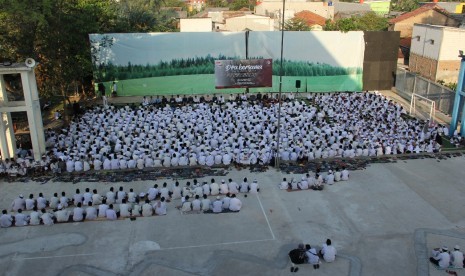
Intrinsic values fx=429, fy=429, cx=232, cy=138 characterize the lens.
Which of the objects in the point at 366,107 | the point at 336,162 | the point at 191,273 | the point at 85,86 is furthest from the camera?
the point at 85,86

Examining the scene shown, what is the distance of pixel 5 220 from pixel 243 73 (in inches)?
741

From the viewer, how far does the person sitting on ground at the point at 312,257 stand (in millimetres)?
11336

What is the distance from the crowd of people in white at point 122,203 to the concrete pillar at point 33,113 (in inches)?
141

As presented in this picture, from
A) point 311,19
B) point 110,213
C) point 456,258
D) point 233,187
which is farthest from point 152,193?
point 311,19

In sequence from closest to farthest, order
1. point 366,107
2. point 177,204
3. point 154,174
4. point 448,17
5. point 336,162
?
1. point 177,204
2. point 154,174
3. point 336,162
4. point 366,107
5. point 448,17

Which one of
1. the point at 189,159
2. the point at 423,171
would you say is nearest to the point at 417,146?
the point at 423,171

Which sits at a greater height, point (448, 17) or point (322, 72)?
point (448, 17)

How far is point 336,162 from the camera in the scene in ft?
59.8

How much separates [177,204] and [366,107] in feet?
48.5

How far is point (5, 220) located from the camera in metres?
13.0

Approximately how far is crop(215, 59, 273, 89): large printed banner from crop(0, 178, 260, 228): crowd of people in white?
567 inches

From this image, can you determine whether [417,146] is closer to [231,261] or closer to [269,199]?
[269,199]

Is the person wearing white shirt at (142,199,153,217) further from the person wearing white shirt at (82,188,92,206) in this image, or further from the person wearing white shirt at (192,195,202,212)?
the person wearing white shirt at (82,188,92,206)

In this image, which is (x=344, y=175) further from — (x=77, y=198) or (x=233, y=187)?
(x=77, y=198)
